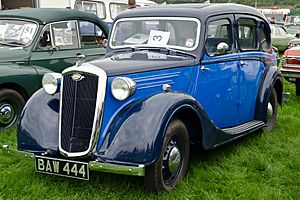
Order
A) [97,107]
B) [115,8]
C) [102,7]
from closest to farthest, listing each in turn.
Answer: [97,107]
[102,7]
[115,8]

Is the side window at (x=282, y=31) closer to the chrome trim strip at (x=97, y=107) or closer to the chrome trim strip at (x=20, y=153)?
the chrome trim strip at (x=97, y=107)

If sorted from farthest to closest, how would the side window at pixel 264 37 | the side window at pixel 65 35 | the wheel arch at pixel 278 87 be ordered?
the side window at pixel 65 35 → the wheel arch at pixel 278 87 → the side window at pixel 264 37

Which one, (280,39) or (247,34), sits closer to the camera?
(247,34)

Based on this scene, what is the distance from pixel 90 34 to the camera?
24.3 ft

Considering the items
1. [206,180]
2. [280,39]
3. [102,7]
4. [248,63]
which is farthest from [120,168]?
[280,39]

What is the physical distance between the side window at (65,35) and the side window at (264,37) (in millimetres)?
3171

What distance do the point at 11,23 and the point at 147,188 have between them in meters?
4.27

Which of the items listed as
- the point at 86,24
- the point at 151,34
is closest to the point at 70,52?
the point at 86,24

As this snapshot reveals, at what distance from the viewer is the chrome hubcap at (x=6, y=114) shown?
17.8 feet

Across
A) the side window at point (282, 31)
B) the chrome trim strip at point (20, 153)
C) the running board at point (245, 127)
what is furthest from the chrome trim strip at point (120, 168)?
the side window at point (282, 31)

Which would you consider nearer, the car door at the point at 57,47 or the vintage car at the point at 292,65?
the car door at the point at 57,47

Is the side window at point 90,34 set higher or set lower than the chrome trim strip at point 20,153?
higher

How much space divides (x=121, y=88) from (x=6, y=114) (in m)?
2.64

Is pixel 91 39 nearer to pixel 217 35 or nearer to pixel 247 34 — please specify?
pixel 247 34
